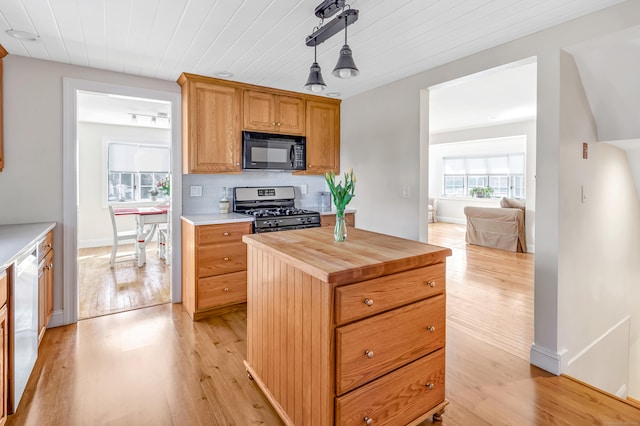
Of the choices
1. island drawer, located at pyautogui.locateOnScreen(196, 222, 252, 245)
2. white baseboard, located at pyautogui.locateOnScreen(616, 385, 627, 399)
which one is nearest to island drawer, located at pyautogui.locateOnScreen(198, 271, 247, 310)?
island drawer, located at pyautogui.locateOnScreen(196, 222, 252, 245)

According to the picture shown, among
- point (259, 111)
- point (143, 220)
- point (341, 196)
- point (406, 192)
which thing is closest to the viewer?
point (341, 196)

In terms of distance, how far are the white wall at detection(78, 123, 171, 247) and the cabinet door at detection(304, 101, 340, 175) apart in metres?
3.64

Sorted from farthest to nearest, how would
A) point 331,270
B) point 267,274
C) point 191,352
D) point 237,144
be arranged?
point 237,144, point 191,352, point 267,274, point 331,270

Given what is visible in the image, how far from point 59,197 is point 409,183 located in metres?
3.20

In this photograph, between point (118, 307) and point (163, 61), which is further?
point (118, 307)

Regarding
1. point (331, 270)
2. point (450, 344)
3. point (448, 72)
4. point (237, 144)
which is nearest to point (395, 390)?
point (331, 270)

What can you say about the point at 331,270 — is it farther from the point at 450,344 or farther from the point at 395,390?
the point at 450,344

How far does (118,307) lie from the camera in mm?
3377

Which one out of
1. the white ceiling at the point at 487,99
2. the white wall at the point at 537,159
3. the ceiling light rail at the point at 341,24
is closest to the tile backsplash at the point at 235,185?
the white wall at the point at 537,159

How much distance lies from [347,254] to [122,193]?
6.51 metres

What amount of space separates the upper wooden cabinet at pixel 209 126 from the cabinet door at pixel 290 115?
0.48m

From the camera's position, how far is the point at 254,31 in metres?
2.26

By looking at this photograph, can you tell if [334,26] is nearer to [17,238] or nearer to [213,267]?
[213,267]

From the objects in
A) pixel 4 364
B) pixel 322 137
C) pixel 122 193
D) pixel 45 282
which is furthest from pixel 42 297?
pixel 122 193
